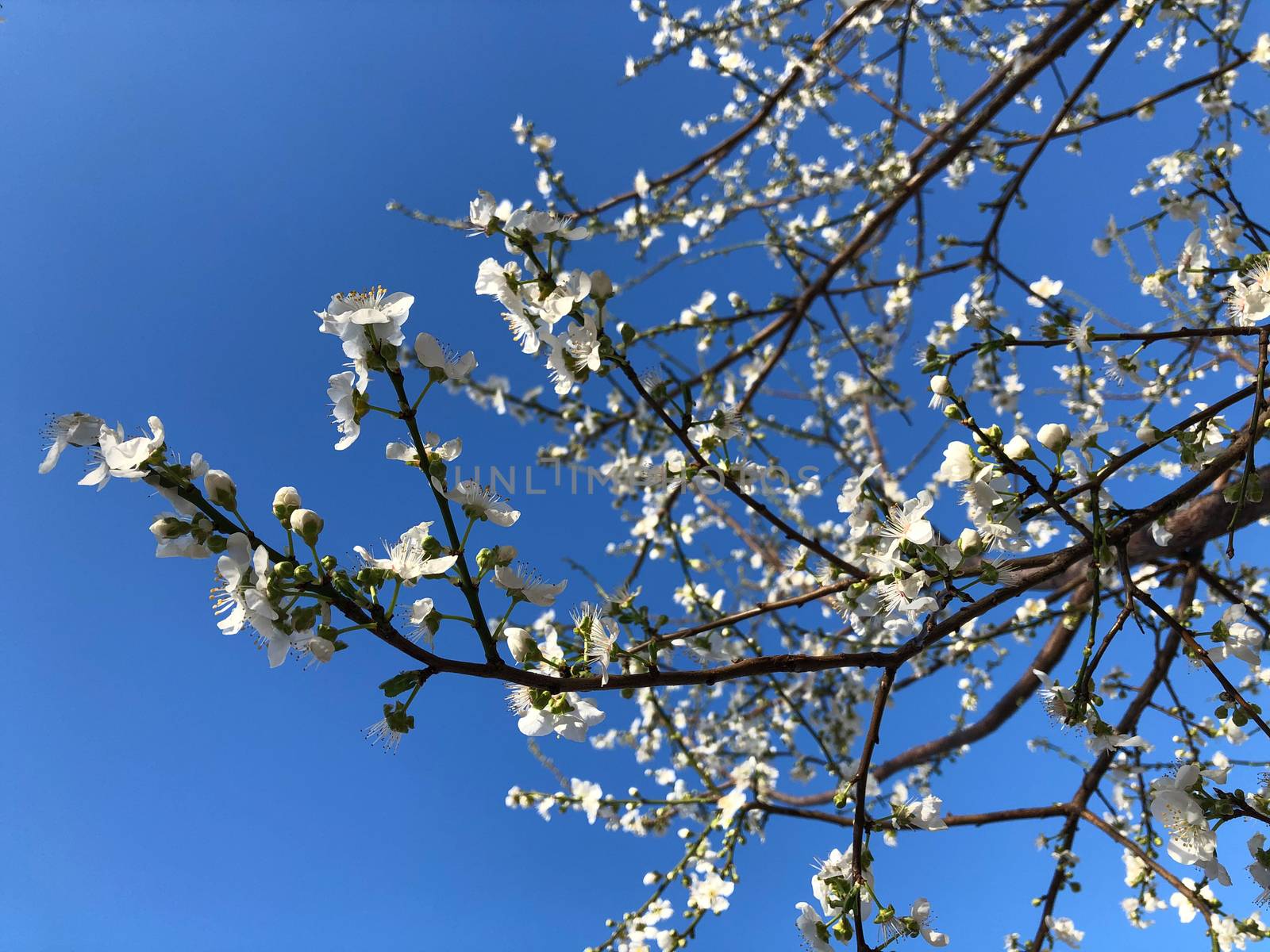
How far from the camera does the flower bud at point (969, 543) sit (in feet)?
4.27

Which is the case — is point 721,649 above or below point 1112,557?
above

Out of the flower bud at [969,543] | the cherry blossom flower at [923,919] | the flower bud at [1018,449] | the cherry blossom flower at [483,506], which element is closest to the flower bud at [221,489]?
the cherry blossom flower at [483,506]

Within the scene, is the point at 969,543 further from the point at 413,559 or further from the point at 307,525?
the point at 307,525

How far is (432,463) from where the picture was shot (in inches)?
44.4

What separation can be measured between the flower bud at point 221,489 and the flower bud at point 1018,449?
1.40m

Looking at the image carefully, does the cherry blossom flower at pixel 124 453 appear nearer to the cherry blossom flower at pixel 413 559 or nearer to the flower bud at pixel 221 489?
the flower bud at pixel 221 489

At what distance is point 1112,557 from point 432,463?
48.5 inches

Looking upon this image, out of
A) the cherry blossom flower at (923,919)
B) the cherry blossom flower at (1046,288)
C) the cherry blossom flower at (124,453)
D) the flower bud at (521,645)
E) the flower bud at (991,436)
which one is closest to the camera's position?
the cherry blossom flower at (124,453)

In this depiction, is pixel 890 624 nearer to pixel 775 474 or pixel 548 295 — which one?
pixel 775 474

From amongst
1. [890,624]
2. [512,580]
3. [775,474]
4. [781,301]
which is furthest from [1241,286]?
[781,301]

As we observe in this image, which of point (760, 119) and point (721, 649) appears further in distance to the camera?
point (760, 119)

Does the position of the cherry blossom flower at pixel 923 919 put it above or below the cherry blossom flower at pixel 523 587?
below

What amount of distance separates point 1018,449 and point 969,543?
0.24 meters

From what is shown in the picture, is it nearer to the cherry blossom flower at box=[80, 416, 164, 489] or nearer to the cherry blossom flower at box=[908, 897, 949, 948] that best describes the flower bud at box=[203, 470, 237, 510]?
the cherry blossom flower at box=[80, 416, 164, 489]
